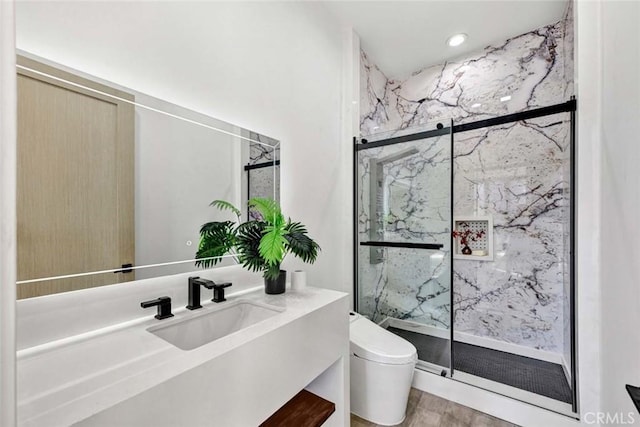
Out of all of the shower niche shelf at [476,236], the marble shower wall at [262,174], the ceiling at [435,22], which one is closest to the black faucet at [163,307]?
the marble shower wall at [262,174]

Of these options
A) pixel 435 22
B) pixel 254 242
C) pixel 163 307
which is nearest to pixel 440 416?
pixel 254 242

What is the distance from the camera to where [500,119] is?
6.59ft

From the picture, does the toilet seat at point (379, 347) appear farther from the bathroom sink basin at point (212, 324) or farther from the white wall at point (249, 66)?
the bathroom sink basin at point (212, 324)

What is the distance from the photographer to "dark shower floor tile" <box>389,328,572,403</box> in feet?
6.31

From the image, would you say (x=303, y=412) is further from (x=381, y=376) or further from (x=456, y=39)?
(x=456, y=39)

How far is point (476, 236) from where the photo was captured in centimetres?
263

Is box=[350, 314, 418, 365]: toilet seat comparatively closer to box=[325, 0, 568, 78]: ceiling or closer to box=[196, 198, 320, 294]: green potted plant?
box=[196, 198, 320, 294]: green potted plant

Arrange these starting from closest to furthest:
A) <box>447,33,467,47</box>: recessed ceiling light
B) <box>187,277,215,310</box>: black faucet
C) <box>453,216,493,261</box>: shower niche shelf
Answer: <box>187,277,215,310</box>: black faucet < <box>447,33,467,47</box>: recessed ceiling light < <box>453,216,493,261</box>: shower niche shelf

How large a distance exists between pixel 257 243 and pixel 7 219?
1.06 metres

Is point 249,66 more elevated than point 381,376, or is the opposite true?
point 249,66

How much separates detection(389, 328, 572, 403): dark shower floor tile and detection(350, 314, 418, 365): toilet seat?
1.74ft

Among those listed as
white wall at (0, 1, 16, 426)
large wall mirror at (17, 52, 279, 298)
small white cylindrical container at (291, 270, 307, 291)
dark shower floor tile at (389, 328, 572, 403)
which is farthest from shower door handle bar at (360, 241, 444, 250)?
white wall at (0, 1, 16, 426)

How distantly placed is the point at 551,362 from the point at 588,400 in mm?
884

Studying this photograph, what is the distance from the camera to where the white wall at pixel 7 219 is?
31 cm
